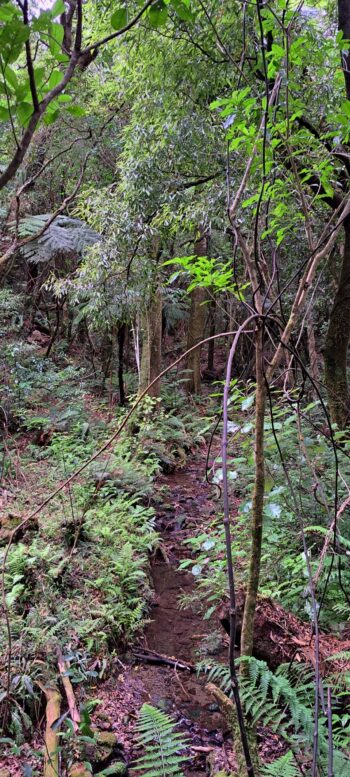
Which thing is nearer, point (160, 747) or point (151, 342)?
point (160, 747)

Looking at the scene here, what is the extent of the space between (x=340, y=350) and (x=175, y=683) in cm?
454

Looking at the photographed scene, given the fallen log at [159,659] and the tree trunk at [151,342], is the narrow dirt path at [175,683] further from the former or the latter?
the tree trunk at [151,342]

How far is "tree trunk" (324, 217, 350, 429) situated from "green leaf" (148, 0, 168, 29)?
18.5ft

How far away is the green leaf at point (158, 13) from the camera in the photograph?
1.09 metres

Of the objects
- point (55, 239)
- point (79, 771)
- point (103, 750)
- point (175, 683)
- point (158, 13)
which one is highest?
point (55, 239)

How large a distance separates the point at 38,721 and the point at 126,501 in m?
3.17

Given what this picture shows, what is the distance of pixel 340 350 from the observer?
253 inches

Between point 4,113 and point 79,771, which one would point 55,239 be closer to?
point 79,771

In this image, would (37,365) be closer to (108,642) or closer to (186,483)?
(186,483)

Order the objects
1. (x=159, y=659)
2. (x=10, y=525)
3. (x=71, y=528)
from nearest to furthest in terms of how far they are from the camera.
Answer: (x=159, y=659) → (x=10, y=525) → (x=71, y=528)

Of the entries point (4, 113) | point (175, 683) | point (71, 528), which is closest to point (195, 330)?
point (71, 528)

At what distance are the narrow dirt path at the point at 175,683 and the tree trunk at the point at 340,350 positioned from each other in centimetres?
270

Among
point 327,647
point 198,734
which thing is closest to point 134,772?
point 198,734

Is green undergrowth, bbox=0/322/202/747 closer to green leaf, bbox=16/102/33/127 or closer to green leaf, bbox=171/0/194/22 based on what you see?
green leaf, bbox=16/102/33/127
